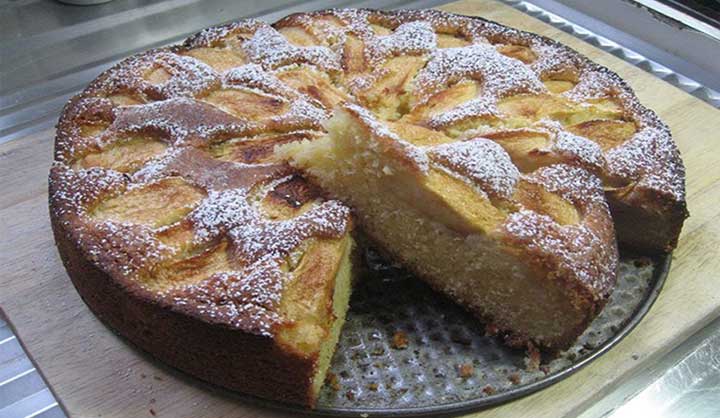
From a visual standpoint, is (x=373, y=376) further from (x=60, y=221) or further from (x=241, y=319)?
(x=60, y=221)

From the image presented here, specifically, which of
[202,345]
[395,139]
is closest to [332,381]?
[202,345]

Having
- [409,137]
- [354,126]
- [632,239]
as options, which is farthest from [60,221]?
[632,239]

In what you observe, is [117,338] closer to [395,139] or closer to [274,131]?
[274,131]

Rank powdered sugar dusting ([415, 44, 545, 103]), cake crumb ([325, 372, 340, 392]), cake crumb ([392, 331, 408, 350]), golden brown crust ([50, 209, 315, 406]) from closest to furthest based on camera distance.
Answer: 1. golden brown crust ([50, 209, 315, 406])
2. cake crumb ([325, 372, 340, 392])
3. cake crumb ([392, 331, 408, 350])
4. powdered sugar dusting ([415, 44, 545, 103])

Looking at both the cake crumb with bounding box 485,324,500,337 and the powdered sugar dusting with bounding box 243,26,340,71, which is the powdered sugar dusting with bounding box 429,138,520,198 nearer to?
the cake crumb with bounding box 485,324,500,337

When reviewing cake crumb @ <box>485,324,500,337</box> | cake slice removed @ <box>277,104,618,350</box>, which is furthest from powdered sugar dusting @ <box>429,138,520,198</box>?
cake crumb @ <box>485,324,500,337</box>

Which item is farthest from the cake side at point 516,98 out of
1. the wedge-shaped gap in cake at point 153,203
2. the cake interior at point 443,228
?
the wedge-shaped gap in cake at point 153,203

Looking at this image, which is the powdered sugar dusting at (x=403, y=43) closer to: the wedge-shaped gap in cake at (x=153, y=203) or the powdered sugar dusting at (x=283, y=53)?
the powdered sugar dusting at (x=283, y=53)
